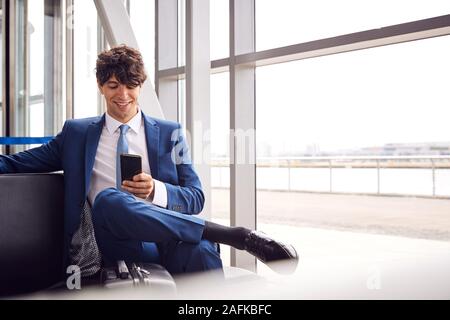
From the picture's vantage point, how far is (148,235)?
1140 millimetres

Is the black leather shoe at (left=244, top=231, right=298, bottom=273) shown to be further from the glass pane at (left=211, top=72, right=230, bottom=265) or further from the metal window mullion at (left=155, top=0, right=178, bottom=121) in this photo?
the metal window mullion at (left=155, top=0, right=178, bottom=121)

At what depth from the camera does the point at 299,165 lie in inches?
243

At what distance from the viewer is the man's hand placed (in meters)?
1.23

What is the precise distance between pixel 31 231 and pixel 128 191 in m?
0.34

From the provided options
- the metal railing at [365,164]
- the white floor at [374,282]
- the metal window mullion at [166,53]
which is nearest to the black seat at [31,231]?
the white floor at [374,282]

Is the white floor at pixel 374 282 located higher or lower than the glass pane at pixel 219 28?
lower

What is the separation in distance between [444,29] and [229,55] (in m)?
1.03

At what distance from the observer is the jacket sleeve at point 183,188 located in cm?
134

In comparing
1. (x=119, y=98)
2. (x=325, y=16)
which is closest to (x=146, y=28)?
(x=325, y=16)

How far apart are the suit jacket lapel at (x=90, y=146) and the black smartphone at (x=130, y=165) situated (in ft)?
0.54

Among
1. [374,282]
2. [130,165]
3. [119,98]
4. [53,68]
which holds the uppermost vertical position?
[53,68]

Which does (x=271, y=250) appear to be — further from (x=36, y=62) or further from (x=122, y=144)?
(x=36, y=62)

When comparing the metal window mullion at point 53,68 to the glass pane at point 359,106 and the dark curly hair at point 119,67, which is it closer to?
the glass pane at point 359,106
